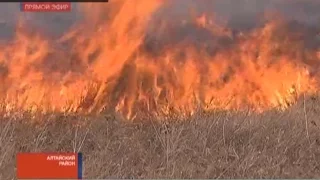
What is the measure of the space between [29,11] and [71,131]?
1332 millimetres

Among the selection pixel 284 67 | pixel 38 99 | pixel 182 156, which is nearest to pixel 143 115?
pixel 182 156

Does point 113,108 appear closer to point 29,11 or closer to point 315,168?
point 29,11

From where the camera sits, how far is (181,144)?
248 inches
